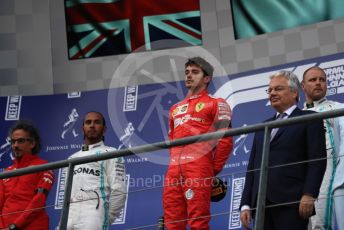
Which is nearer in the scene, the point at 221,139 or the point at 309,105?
the point at 221,139

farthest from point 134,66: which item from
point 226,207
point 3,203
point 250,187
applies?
point 250,187

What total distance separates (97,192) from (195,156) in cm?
63

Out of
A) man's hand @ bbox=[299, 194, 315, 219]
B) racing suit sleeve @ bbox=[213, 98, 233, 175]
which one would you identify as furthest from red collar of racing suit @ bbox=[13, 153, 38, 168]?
man's hand @ bbox=[299, 194, 315, 219]

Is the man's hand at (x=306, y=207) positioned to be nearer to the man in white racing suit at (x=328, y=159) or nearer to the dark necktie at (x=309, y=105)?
the man in white racing suit at (x=328, y=159)

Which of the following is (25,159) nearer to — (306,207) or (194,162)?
(194,162)

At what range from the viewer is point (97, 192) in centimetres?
481

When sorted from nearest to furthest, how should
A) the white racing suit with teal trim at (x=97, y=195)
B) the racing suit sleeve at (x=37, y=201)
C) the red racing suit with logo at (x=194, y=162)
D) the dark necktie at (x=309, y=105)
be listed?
the red racing suit with logo at (x=194, y=162), the racing suit sleeve at (x=37, y=201), the white racing suit with teal trim at (x=97, y=195), the dark necktie at (x=309, y=105)

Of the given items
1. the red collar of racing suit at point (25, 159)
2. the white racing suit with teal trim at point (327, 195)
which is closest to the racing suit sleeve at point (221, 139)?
the white racing suit with teal trim at point (327, 195)

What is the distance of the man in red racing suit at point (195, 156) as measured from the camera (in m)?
4.44

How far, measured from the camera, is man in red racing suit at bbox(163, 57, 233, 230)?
→ 444 cm

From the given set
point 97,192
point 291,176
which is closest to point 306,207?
point 291,176

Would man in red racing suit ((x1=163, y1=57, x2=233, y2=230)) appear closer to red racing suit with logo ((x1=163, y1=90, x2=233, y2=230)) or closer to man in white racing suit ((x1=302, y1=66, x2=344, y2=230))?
red racing suit with logo ((x1=163, y1=90, x2=233, y2=230))

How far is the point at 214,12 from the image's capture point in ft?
24.7

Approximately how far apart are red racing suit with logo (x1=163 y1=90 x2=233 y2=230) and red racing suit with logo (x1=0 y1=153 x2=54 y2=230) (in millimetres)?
681
